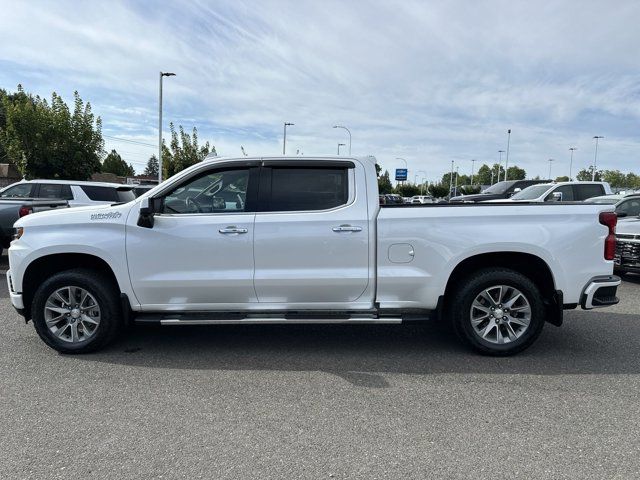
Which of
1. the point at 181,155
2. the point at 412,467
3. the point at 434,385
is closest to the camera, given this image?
the point at 412,467

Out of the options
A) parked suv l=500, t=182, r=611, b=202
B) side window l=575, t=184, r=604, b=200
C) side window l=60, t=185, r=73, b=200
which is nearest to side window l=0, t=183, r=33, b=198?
side window l=60, t=185, r=73, b=200

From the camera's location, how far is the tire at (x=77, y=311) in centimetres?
465

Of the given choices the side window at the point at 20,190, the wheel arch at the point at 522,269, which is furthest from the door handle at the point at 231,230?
the side window at the point at 20,190

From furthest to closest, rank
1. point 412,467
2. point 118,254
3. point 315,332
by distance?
point 315,332 → point 118,254 → point 412,467

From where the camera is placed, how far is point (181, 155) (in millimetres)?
38625

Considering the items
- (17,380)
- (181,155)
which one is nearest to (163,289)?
(17,380)

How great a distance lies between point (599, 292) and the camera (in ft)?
15.0

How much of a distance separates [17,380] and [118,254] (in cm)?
136

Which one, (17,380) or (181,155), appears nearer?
(17,380)

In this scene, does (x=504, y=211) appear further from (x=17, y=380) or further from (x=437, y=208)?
(x=17, y=380)

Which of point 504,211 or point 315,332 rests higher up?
point 504,211

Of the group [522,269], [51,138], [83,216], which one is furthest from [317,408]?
[51,138]

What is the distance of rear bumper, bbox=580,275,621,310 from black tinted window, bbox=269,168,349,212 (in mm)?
2509

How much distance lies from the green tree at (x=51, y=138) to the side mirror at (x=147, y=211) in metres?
20.8
